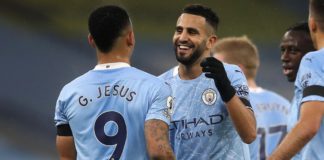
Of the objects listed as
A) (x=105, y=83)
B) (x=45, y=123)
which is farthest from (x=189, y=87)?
(x=45, y=123)

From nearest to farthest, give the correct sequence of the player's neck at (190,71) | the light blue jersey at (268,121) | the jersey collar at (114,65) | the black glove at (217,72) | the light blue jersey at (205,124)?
the jersey collar at (114,65), the black glove at (217,72), the light blue jersey at (205,124), the player's neck at (190,71), the light blue jersey at (268,121)

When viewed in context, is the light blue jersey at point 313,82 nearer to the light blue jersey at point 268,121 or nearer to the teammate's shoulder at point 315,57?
the teammate's shoulder at point 315,57

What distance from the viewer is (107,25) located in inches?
199

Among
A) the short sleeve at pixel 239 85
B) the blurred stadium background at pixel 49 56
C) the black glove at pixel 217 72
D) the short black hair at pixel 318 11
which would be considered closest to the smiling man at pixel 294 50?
the short sleeve at pixel 239 85

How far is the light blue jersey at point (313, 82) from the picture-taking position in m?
5.20

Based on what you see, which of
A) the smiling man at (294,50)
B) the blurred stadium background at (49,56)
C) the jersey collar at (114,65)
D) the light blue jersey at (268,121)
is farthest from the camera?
the blurred stadium background at (49,56)

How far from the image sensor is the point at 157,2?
11.6 metres

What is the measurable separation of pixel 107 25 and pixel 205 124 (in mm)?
1143

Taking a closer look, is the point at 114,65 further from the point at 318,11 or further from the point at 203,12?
the point at 318,11

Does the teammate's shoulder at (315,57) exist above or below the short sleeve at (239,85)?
above

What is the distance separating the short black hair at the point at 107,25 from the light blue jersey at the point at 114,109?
0.43 ft

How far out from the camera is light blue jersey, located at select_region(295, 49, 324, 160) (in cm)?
520

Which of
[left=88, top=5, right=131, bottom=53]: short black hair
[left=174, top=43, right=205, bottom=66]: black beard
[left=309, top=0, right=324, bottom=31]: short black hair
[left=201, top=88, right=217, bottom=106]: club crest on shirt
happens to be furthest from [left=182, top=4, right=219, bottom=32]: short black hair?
[left=88, top=5, right=131, bottom=53]: short black hair

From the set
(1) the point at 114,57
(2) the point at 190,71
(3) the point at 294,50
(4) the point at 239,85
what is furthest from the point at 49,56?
(1) the point at 114,57
